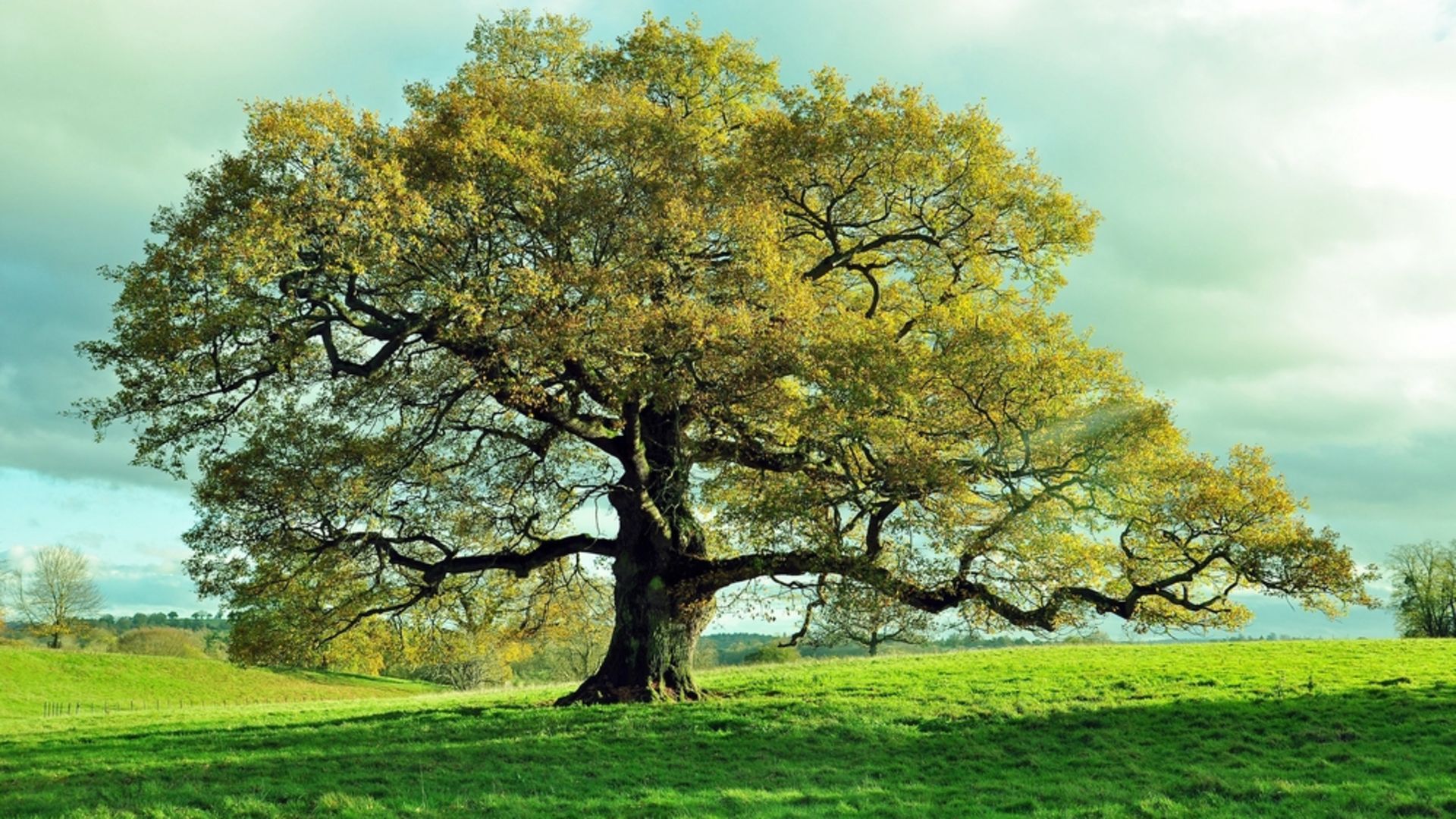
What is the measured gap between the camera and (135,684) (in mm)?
57062

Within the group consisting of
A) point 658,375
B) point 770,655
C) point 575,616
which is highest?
point 658,375

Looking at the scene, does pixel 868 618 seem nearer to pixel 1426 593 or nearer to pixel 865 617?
pixel 865 617

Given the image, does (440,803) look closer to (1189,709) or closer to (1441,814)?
(1441,814)

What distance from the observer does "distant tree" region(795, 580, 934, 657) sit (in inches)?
749

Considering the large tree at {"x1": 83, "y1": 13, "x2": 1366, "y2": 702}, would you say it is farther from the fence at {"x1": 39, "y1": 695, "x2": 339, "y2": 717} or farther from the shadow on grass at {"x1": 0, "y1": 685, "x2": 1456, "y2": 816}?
the fence at {"x1": 39, "y1": 695, "x2": 339, "y2": 717}

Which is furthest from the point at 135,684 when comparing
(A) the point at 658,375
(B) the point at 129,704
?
(A) the point at 658,375

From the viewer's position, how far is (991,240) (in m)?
22.4

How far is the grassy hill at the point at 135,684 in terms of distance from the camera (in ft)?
167

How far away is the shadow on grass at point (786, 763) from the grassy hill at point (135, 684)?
1323 inches

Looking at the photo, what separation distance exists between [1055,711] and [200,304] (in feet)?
62.6

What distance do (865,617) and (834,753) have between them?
3.08m

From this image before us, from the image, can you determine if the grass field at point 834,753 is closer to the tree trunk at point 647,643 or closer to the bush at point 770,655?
the tree trunk at point 647,643

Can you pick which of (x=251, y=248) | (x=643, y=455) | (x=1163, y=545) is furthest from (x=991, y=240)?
(x=251, y=248)

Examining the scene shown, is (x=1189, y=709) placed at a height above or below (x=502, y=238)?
below
